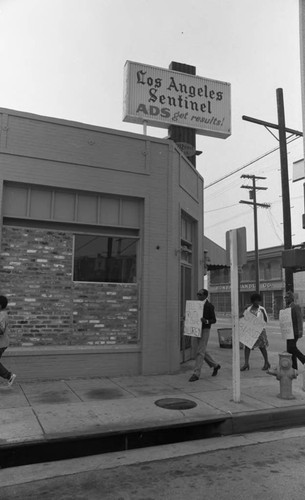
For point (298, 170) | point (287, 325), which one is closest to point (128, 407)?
point (287, 325)

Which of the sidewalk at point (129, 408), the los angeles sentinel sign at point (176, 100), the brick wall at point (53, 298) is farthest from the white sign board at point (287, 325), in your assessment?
the los angeles sentinel sign at point (176, 100)

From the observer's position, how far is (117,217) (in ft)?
31.3

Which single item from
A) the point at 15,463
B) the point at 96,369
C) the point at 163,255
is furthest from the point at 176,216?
the point at 15,463

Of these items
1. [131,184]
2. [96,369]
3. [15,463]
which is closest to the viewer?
[15,463]

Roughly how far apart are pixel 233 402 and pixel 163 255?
3.66m

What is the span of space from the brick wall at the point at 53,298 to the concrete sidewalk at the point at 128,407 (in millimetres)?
900

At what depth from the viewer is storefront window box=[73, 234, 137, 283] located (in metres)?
9.17

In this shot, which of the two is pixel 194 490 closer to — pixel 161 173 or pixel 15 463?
pixel 15 463

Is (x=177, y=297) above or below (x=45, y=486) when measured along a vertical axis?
above

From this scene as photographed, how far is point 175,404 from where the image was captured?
6.86 meters

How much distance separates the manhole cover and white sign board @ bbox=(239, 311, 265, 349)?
120 inches

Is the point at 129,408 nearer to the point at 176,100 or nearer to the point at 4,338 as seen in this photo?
the point at 4,338

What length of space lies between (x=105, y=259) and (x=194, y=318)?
2.22 meters

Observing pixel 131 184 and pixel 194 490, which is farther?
pixel 131 184
